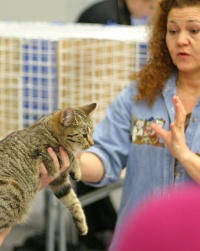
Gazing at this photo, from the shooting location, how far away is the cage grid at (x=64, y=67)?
2.65 m

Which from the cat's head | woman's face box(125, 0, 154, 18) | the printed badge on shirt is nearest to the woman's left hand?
the printed badge on shirt

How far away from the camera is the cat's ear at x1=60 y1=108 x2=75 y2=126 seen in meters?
1.42

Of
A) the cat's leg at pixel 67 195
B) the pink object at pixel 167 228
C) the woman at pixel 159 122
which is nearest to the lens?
the pink object at pixel 167 228

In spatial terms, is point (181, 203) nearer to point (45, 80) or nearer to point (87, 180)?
point (87, 180)

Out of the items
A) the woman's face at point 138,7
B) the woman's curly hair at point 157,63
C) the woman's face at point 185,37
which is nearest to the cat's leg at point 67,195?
the woman's curly hair at point 157,63

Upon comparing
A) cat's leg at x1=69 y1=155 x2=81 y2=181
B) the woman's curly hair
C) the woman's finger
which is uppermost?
the woman's curly hair

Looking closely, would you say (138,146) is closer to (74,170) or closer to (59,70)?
(74,170)

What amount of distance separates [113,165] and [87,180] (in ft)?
0.35

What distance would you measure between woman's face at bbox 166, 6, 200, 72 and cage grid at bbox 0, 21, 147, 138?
880mm

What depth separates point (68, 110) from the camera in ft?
4.63

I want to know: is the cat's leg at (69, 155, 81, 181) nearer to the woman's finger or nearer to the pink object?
the woman's finger

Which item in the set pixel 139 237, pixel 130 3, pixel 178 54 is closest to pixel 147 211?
pixel 139 237

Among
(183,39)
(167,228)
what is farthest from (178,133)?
(167,228)

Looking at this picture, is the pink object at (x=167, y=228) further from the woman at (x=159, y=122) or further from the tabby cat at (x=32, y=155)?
the woman at (x=159, y=122)
